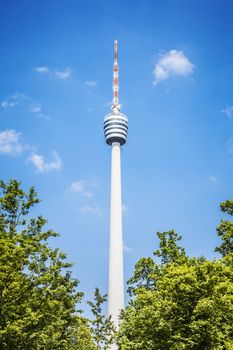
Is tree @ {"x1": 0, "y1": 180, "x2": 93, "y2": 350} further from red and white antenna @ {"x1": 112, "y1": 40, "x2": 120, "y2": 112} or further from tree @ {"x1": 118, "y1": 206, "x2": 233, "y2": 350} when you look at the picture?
red and white antenna @ {"x1": 112, "y1": 40, "x2": 120, "y2": 112}

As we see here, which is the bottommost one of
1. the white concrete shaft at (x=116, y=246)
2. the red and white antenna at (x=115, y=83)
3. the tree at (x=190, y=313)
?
the tree at (x=190, y=313)

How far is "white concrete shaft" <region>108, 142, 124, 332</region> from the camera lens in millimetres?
84250

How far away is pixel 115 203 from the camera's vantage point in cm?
9394

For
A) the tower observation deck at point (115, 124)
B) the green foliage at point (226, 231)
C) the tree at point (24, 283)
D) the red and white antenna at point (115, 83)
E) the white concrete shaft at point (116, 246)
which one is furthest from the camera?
the red and white antenna at point (115, 83)

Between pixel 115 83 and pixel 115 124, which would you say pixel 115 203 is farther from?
pixel 115 83

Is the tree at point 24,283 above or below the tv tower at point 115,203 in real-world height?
below

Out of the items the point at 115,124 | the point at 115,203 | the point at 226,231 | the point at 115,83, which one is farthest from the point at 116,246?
the point at 226,231

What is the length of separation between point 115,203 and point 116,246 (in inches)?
378

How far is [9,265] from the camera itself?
19906 millimetres

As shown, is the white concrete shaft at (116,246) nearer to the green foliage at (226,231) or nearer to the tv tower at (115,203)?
the tv tower at (115,203)

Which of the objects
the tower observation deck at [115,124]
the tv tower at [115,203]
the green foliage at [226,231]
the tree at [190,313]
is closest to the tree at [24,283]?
the tree at [190,313]

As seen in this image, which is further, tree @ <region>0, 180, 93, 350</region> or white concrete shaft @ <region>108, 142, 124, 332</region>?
white concrete shaft @ <region>108, 142, 124, 332</region>

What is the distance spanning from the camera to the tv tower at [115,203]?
3339 inches

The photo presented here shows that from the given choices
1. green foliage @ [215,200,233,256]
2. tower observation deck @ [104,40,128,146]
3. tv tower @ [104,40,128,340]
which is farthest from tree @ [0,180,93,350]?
tower observation deck @ [104,40,128,146]
